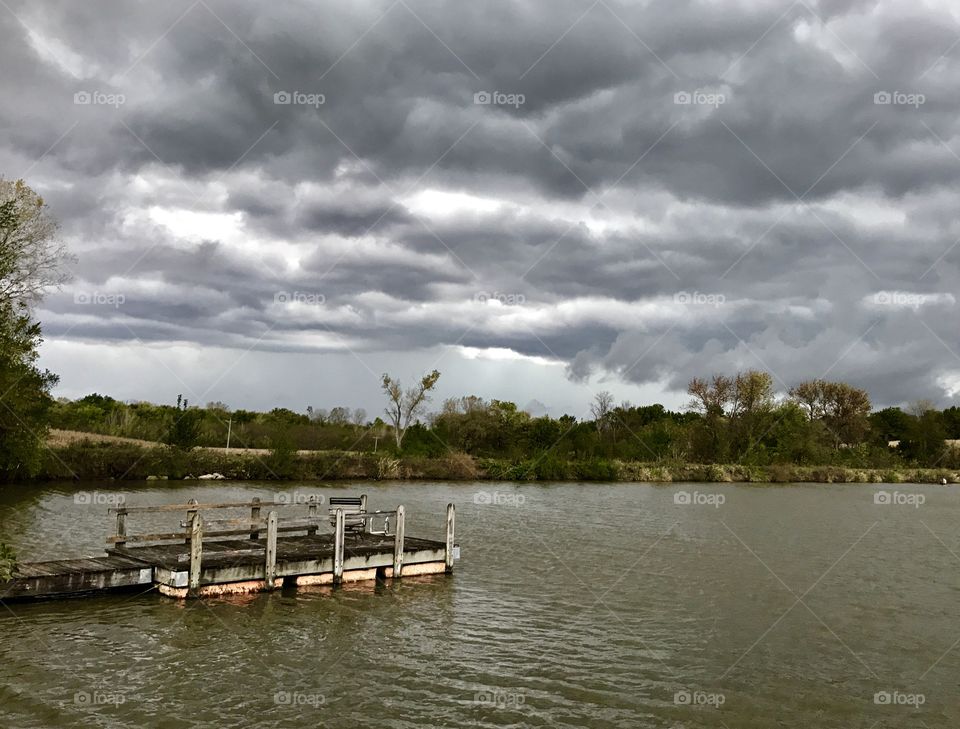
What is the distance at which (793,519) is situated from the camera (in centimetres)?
3969

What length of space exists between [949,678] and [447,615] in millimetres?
9621

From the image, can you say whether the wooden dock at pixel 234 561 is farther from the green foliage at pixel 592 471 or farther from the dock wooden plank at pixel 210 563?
the green foliage at pixel 592 471

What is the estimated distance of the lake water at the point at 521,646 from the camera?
37.2ft

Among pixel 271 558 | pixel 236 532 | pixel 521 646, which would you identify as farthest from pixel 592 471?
pixel 521 646

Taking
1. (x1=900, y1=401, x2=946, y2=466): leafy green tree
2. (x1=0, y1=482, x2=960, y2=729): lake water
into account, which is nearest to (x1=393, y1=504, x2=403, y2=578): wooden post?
(x1=0, y1=482, x2=960, y2=729): lake water

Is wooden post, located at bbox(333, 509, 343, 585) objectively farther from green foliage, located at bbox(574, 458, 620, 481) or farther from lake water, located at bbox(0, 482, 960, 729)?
green foliage, located at bbox(574, 458, 620, 481)

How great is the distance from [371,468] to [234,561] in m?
36.3

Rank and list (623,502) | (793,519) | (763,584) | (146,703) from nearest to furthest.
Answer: (146,703) < (763,584) < (793,519) < (623,502)

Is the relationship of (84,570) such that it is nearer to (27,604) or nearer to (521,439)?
(27,604)

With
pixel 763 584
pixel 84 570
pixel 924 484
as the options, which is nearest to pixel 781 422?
pixel 924 484

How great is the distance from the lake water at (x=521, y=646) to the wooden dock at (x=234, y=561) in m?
0.45

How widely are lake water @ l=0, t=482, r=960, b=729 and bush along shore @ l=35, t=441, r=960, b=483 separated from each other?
15214 millimetres

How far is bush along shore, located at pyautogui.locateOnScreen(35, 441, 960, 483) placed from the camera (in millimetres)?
42750

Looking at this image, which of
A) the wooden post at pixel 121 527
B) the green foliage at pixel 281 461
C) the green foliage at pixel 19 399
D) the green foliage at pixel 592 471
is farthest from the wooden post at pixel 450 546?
the green foliage at pixel 592 471
